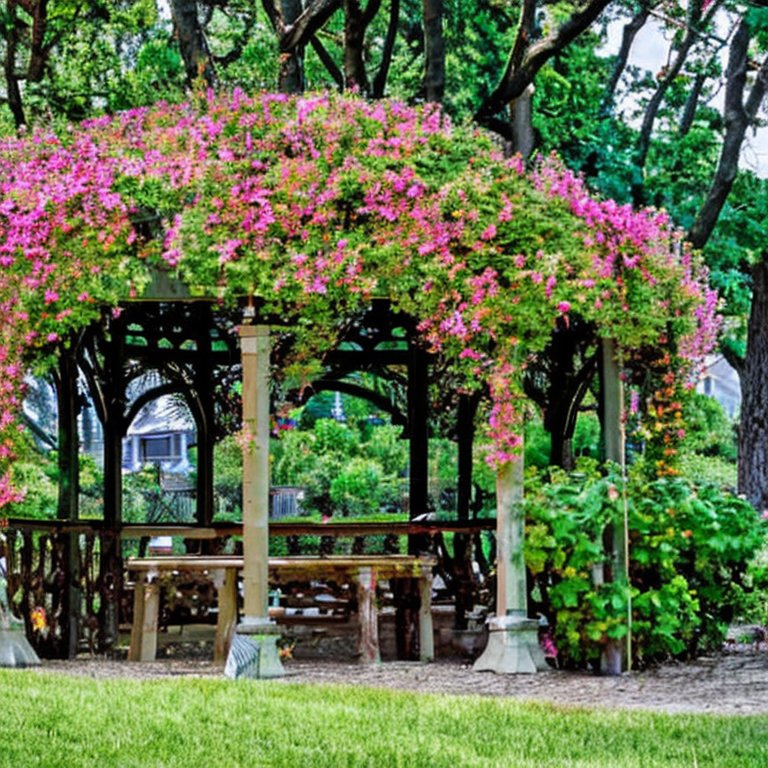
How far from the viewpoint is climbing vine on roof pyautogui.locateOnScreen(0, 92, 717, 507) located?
11.3m

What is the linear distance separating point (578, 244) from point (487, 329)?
810mm

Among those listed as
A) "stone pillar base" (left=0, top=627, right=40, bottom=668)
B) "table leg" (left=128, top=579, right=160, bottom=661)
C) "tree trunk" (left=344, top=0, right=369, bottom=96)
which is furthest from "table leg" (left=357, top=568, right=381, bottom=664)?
"tree trunk" (left=344, top=0, right=369, bottom=96)

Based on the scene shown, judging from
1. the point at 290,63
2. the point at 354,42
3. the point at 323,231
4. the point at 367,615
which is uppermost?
the point at 354,42

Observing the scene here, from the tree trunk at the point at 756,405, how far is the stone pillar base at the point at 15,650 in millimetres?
11257

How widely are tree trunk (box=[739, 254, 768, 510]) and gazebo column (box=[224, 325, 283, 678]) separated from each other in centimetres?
1090

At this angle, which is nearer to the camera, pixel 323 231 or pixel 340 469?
pixel 323 231

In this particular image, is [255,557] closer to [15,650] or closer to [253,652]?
[253,652]

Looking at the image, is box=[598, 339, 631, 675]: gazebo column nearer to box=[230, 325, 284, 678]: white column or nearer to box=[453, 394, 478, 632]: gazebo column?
box=[453, 394, 478, 632]: gazebo column

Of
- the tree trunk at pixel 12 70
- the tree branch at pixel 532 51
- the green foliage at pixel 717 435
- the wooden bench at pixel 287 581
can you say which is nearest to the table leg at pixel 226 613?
the wooden bench at pixel 287 581

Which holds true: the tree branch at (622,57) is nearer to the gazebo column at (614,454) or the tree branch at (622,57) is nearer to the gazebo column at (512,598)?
the gazebo column at (614,454)

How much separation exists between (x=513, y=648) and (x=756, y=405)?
10.4 meters

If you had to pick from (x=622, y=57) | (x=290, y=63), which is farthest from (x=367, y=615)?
(x=622, y=57)

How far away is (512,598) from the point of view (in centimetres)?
1175

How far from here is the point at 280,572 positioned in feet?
40.9
